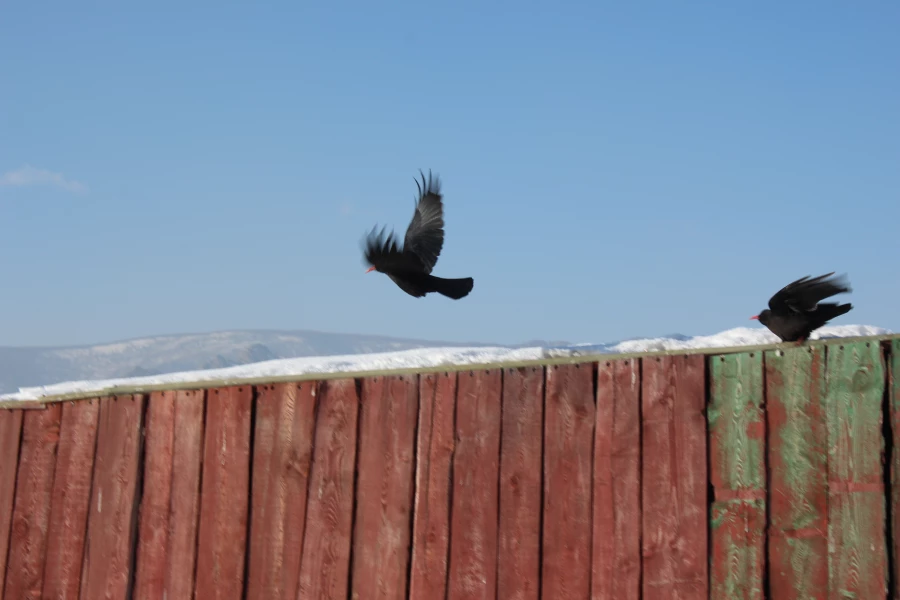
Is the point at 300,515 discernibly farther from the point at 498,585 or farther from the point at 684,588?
the point at 684,588

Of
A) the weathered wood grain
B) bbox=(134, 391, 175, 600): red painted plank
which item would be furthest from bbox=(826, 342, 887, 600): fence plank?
bbox=(134, 391, 175, 600): red painted plank

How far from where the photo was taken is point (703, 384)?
456 cm

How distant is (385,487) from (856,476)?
232cm

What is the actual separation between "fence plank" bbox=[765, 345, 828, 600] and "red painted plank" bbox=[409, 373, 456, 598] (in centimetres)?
159

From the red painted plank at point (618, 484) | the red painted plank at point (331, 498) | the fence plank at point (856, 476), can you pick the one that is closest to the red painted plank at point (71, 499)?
the red painted plank at point (331, 498)

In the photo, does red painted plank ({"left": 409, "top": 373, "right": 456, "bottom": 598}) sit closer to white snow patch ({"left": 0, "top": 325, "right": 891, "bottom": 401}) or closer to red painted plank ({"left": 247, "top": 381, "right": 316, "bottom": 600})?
red painted plank ({"left": 247, "top": 381, "right": 316, "bottom": 600})

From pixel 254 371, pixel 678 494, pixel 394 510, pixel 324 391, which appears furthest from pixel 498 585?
pixel 254 371

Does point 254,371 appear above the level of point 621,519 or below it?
above

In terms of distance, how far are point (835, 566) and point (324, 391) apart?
2.72 metres

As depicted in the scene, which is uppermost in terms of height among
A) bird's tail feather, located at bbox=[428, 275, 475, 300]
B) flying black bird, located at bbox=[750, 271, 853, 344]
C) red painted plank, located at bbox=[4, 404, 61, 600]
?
bird's tail feather, located at bbox=[428, 275, 475, 300]

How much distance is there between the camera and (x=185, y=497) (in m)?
5.77

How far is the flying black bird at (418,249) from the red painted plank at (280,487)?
3.37m

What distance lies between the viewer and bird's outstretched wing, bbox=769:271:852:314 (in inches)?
221

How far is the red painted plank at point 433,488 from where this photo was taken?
505 centimetres
